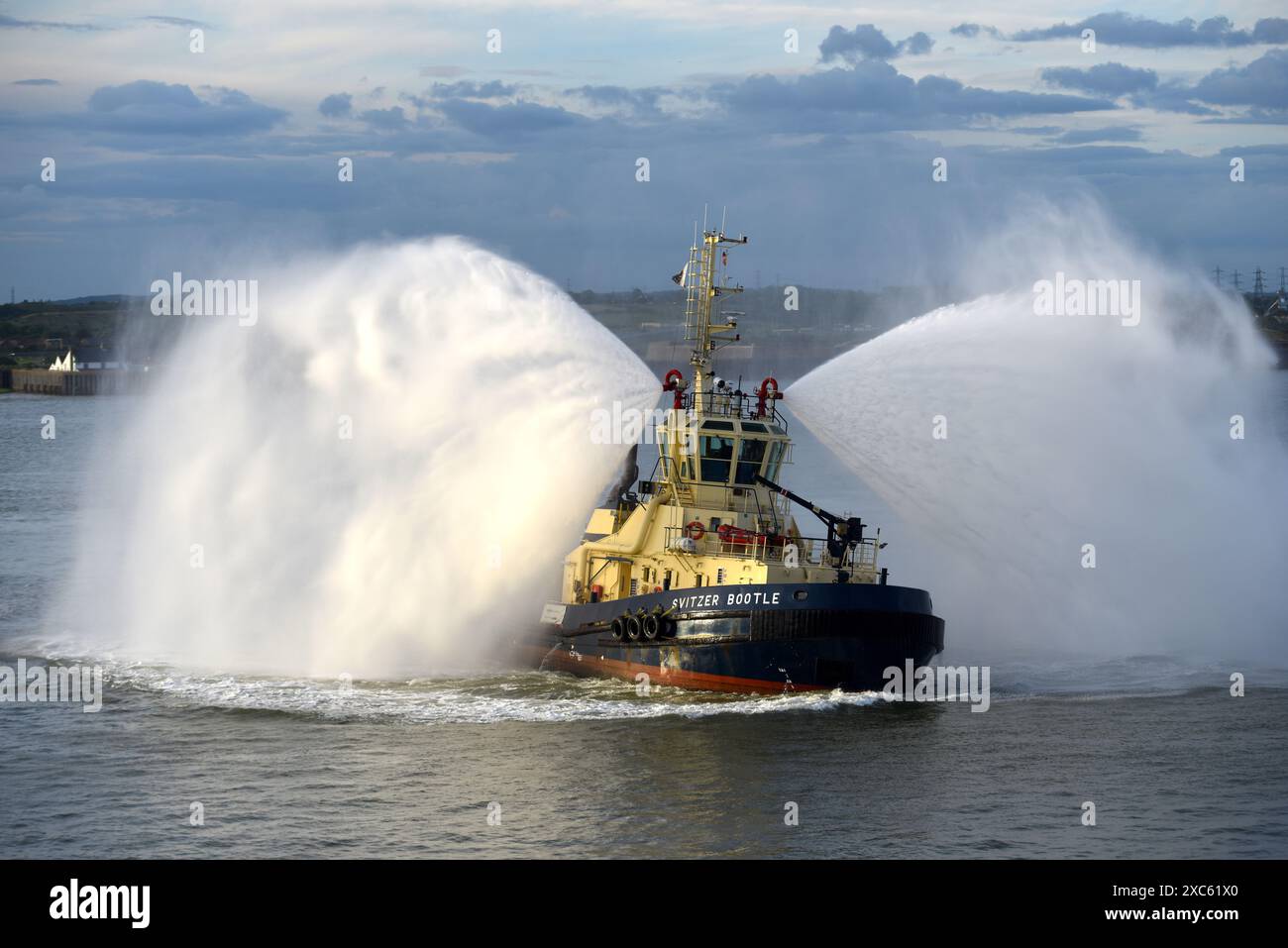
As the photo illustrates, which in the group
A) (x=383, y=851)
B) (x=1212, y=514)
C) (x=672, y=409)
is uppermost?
A: (x=672, y=409)

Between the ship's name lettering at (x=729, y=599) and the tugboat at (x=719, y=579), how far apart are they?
29mm

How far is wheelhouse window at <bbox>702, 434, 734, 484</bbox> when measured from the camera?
36.3m

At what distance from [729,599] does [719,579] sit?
4.39ft

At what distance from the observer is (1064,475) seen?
3962 cm

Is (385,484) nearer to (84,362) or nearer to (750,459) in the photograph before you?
(750,459)

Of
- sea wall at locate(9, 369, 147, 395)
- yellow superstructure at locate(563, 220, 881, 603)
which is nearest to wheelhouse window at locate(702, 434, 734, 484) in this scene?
yellow superstructure at locate(563, 220, 881, 603)

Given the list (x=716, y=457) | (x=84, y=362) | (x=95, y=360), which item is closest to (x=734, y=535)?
(x=716, y=457)

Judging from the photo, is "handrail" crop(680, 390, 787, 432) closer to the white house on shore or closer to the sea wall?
the sea wall

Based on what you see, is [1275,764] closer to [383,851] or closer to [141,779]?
[383,851]

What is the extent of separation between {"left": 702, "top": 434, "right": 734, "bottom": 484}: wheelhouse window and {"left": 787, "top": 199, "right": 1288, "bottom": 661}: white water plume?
83.1 inches

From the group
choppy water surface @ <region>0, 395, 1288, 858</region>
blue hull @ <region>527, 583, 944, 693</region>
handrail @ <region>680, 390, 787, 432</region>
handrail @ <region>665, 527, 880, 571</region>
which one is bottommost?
choppy water surface @ <region>0, 395, 1288, 858</region>
